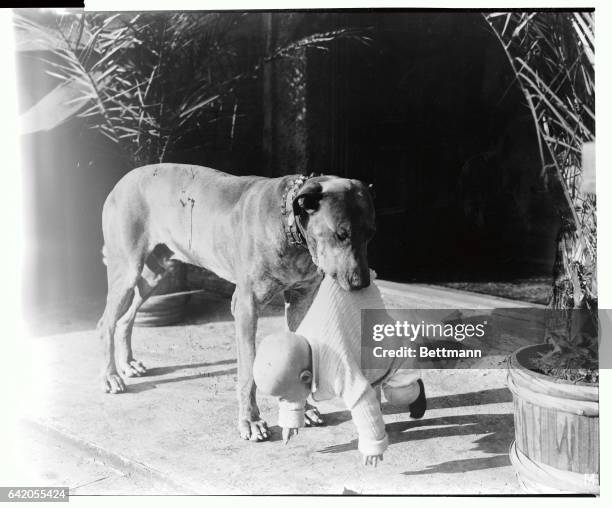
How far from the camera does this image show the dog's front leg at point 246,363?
3367mm

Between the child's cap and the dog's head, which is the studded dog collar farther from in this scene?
the child's cap

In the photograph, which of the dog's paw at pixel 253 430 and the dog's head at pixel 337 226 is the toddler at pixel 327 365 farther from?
the dog's paw at pixel 253 430

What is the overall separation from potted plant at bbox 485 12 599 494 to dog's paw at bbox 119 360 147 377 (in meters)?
1.86

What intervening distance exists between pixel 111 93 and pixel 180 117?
0.36 meters

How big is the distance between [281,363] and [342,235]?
548 millimetres

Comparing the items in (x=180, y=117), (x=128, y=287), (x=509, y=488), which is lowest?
(x=509, y=488)

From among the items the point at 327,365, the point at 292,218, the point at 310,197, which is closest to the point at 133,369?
the point at 327,365

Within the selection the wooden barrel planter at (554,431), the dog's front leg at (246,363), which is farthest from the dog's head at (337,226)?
the wooden barrel planter at (554,431)

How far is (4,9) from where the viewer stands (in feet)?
11.6

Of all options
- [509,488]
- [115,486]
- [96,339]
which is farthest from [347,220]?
[96,339]

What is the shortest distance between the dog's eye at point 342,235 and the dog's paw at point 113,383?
5.07 ft

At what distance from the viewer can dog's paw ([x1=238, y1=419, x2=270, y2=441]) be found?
342 cm

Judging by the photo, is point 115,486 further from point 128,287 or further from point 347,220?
point 347,220

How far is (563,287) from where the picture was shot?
331 centimetres
